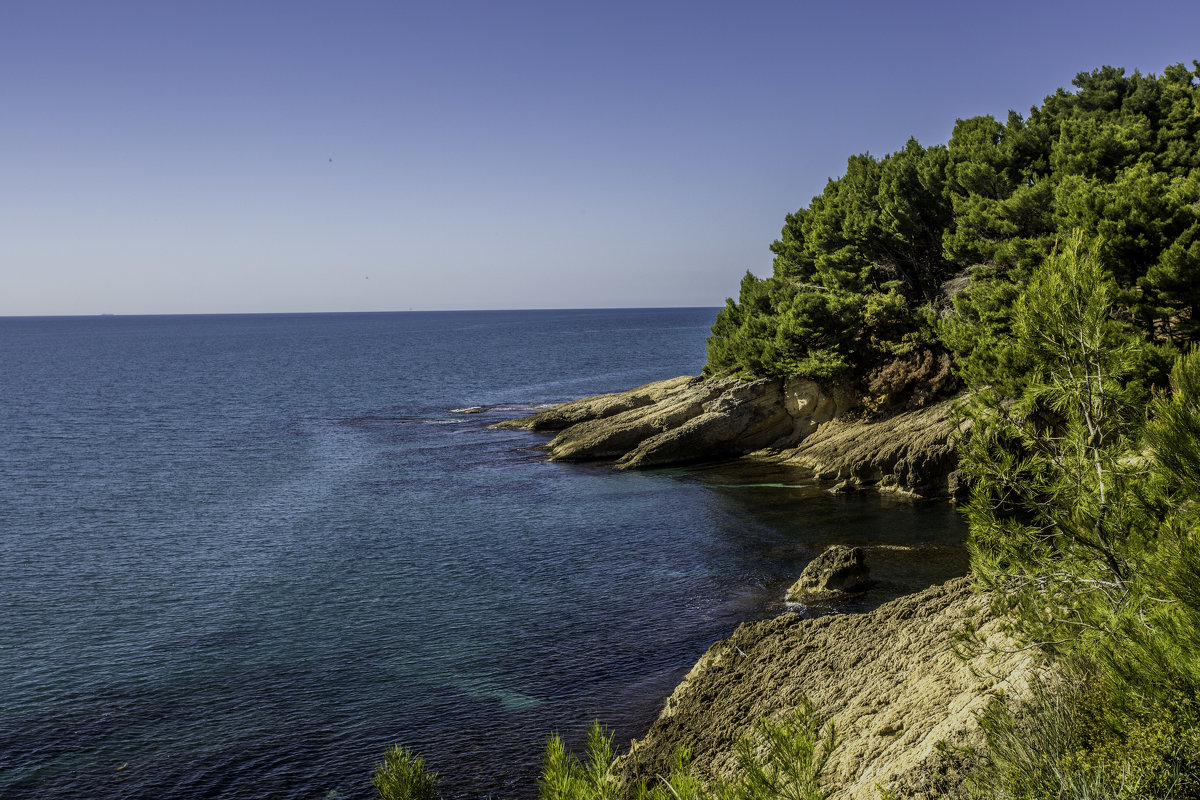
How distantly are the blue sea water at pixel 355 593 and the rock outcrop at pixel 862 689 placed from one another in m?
2.29

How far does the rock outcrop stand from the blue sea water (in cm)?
229

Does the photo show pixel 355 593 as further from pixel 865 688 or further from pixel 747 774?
pixel 747 774

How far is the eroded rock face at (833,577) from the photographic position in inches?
1043

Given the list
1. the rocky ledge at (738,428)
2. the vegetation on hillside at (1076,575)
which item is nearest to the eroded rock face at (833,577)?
the vegetation on hillside at (1076,575)

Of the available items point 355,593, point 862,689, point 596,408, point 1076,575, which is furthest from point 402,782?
point 596,408

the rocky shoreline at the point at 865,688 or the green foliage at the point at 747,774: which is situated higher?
the green foliage at the point at 747,774

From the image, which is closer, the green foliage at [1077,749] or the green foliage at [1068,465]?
the green foliage at [1077,749]

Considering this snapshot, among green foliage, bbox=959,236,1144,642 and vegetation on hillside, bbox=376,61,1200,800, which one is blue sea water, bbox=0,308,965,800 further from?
green foliage, bbox=959,236,1144,642

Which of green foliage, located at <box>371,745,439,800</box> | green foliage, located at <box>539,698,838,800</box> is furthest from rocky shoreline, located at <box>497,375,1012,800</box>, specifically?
green foliage, located at <box>371,745,439,800</box>

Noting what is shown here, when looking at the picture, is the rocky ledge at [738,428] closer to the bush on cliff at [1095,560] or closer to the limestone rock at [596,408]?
the limestone rock at [596,408]

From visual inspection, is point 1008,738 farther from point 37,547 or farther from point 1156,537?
point 37,547

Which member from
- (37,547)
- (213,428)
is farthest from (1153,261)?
(213,428)

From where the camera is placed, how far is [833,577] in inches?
1044

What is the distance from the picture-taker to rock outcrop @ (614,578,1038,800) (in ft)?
41.6
